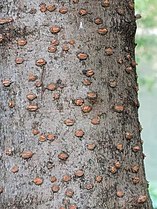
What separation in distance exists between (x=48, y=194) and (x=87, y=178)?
0.24 ft

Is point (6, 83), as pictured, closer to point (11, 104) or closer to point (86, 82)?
point (11, 104)

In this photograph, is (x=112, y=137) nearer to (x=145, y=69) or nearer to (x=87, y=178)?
(x=87, y=178)

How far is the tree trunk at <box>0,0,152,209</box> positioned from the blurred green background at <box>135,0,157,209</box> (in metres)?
4.52

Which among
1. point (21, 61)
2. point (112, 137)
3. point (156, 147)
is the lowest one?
point (112, 137)

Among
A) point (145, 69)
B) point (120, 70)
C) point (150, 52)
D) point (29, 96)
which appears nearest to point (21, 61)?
point (29, 96)

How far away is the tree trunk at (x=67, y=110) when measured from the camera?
0.98 meters

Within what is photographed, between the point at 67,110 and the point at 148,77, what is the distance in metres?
7.64

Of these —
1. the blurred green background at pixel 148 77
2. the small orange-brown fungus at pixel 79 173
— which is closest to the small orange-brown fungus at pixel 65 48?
the small orange-brown fungus at pixel 79 173

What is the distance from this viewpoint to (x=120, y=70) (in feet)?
3.51

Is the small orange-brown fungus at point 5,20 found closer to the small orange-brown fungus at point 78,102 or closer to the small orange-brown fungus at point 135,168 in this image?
the small orange-brown fungus at point 78,102

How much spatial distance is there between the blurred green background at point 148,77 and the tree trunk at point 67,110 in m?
4.52

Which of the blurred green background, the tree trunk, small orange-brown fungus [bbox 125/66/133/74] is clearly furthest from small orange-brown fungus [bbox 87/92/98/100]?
the blurred green background

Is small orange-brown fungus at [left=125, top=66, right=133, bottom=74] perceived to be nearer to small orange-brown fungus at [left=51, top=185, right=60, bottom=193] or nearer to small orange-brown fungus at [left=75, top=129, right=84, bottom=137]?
small orange-brown fungus at [left=75, top=129, right=84, bottom=137]

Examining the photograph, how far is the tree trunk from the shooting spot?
3.22 ft
